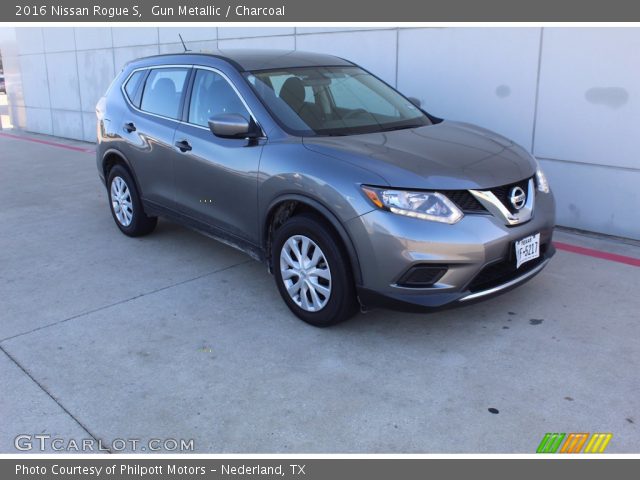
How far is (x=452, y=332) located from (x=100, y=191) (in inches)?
237

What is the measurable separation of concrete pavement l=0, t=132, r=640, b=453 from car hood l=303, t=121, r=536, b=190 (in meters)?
1.00

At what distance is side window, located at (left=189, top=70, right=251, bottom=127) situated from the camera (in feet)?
14.8

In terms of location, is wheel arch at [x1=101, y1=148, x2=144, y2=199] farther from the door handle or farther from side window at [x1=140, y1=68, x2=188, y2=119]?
the door handle

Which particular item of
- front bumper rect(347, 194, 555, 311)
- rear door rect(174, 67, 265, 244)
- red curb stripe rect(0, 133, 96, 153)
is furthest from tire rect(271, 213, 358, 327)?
red curb stripe rect(0, 133, 96, 153)

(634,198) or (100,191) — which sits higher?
(634,198)

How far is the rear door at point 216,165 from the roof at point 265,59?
0.18 m

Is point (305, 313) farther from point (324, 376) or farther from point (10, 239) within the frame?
point (10, 239)

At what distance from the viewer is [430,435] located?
2945mm

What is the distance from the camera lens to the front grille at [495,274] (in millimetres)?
3617

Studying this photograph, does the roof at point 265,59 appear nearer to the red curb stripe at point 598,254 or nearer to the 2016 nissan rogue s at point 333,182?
the 2016 nissan rogue s at point 333,182

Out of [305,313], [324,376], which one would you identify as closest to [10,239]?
[305,313]

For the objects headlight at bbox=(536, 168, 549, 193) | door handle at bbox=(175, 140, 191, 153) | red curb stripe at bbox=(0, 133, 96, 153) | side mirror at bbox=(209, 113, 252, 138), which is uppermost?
side mirror at bbox=(209, 113, 252, 138)

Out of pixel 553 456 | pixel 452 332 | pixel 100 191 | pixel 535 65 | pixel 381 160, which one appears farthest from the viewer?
pixel 100 191

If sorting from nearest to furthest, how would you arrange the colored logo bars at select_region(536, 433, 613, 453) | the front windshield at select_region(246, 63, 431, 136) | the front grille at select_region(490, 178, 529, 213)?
the colored logo bars at select_region(536, 433, 613, 453) < the front grille at select_region(490, 178, 529, 213) < the front windshield at select_region(246, 63, 431, 136)
